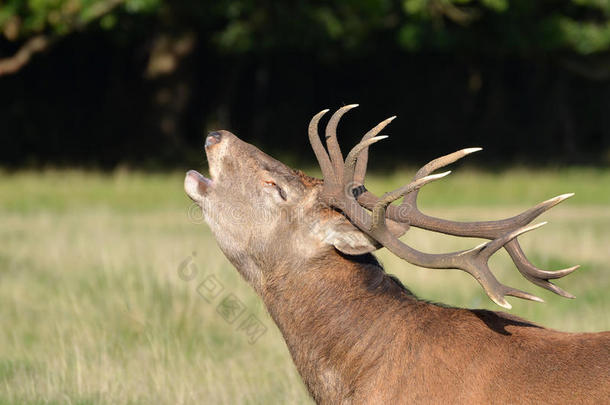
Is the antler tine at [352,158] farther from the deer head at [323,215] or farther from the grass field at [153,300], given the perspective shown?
the grass field at [153,300]

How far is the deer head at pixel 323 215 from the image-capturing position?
4859 millimetres

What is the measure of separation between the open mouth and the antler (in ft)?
2.41

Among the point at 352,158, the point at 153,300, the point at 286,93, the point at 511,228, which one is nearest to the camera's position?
the point at 511,228

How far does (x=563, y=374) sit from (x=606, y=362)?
0.70 feet

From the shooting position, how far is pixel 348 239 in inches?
202

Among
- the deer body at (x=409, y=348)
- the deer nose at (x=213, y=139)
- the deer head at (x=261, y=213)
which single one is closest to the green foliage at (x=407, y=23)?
the deer nose at (x=213, y=139)

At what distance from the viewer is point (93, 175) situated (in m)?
22.1

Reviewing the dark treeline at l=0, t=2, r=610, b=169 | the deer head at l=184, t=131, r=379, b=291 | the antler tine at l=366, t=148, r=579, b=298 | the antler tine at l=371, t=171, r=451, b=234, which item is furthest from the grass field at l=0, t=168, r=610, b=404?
the dark treeline at l=0, t=2, r=610, b=169

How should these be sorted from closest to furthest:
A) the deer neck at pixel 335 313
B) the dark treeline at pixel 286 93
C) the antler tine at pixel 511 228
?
the antler tine at pixel 511 228 < the deer neck at pixel 335 313 < the dark treeline at pixel 286 93

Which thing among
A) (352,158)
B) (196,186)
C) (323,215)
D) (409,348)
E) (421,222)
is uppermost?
(196,186)

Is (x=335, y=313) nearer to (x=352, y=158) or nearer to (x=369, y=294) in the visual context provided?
(x=369, y=294)

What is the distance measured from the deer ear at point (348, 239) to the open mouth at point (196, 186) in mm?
844

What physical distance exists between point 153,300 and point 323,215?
3.99 meters

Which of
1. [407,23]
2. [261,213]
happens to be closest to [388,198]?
[261,213]
